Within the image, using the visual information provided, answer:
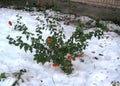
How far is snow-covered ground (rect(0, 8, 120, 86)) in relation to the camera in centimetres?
399

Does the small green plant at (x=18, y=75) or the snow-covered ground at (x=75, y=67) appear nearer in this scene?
the small green plant at (x=18, y=75)

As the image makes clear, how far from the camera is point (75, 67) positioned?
4344 mm

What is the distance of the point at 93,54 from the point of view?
4.84 metres

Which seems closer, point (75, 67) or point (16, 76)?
point (16, 76)

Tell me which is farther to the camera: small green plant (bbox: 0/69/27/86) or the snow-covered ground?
the snow-covered ground

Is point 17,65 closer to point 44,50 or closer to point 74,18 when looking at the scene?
point 44,50

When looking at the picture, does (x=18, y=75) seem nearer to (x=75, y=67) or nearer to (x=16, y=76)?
(x=16, y=76)

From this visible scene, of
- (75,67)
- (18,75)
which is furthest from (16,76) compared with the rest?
(75,67)

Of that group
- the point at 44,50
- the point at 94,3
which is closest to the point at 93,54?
the point at 44,50

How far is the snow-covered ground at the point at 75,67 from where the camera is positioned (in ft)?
13.1

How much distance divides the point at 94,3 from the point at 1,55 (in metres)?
3.09

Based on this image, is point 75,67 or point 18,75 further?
point 75,67

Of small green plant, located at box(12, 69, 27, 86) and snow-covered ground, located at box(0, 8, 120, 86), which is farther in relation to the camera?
snow-covered ground, located at box(0, 8, 120, 86)

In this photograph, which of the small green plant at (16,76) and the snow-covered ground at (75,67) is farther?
the snow-covered ground at (75,67)
